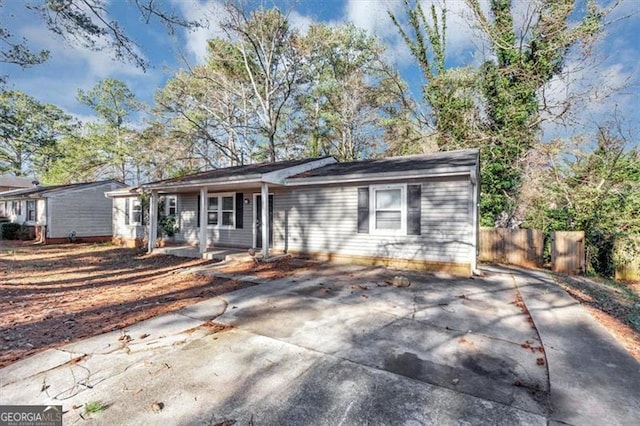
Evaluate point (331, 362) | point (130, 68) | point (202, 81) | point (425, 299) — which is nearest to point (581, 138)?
point (425, 299)

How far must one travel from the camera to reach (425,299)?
19.0 feet

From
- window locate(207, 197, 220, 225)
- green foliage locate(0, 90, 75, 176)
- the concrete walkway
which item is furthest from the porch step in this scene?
green foliage locate(0, 90, 75, 176)

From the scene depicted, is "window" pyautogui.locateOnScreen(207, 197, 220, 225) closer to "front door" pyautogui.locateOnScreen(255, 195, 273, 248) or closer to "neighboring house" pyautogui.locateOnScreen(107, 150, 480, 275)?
"neighboring house" pyautogui.locateOnScreen(107, 150, 480, 275)

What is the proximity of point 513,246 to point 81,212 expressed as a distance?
20636 mm

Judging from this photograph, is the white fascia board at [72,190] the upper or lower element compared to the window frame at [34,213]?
upper

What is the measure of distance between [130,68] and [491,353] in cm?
899

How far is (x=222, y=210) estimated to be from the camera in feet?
40.4

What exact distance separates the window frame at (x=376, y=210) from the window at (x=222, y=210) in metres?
5.58

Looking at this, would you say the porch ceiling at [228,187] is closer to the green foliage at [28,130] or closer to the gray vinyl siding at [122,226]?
the gray vinyl siding at [122,226]

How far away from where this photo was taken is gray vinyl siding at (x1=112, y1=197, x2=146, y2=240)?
15269 mm

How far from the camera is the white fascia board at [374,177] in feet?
25.2

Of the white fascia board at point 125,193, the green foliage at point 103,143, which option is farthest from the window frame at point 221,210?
the green foliage at point 103,143

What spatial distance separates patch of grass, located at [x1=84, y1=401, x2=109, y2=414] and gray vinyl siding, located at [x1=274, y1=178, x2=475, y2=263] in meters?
7.30

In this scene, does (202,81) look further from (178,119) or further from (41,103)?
(41,103)
